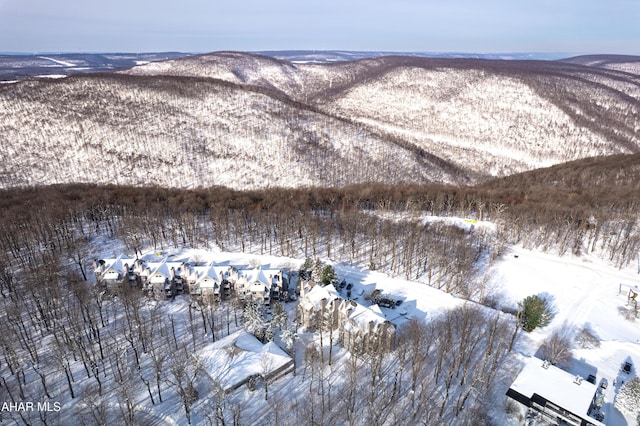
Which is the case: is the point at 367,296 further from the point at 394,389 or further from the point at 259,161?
the point at 259,161

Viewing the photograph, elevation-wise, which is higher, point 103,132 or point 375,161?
point 103,132

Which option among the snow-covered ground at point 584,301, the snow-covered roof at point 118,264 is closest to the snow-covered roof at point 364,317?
the snow-covered ground at point 584,301

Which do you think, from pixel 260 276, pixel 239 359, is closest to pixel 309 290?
pixel 260 276

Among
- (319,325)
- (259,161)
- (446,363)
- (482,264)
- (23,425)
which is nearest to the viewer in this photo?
(23,425)

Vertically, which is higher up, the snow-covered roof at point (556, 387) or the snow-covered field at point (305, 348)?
the snow-covered roof at point (556, 387)

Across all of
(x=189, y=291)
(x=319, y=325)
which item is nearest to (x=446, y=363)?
(x=319, y=325)

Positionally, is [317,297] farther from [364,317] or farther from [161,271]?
[161,271]

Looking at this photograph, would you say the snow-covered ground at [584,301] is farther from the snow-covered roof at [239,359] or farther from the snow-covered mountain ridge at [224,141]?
the snow-covered mountain ridge at [224,141]
